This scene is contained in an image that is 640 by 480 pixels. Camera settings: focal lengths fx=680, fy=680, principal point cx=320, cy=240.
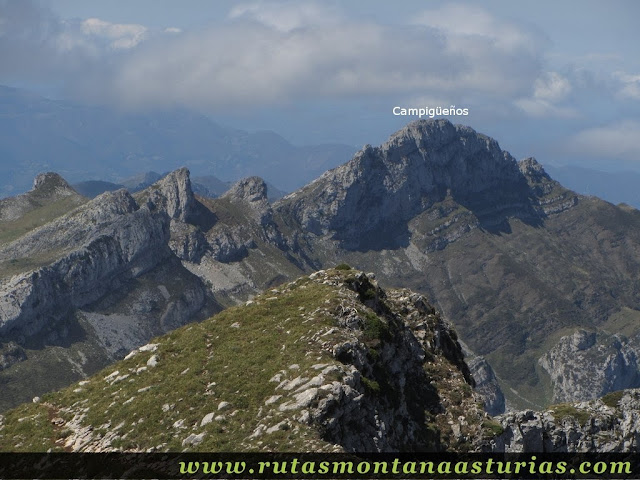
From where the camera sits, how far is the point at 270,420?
43.8m

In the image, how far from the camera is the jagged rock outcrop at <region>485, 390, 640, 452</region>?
6259 centimetres

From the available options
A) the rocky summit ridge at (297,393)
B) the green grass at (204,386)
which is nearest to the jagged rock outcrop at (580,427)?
the rocky summit ridge at (297,393)

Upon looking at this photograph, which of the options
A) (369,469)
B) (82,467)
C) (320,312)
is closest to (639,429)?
(320,312)

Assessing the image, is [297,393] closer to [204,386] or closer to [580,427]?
[204,386]

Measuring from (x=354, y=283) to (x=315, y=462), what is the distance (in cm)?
2712

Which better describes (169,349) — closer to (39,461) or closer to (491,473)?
(39,461)

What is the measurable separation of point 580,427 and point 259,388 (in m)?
40.4

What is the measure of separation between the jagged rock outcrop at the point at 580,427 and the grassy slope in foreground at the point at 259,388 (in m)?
6.73

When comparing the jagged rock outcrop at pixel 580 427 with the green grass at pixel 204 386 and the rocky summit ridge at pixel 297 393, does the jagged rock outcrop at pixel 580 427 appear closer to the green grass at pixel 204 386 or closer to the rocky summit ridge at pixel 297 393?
the rocky summit ridge at pixel 297 393

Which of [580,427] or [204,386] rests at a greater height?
[204,386]

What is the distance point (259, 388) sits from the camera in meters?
47.8

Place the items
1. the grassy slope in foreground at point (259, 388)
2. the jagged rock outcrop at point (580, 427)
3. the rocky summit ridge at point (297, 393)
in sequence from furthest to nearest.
→ the jagged rock outcrop at point (580, 427)
the rocky summit ridge at point (297, 393)
the grassy slope in foreground at point (259, 388)

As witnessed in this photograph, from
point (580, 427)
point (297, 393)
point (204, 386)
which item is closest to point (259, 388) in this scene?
point (297, 393)

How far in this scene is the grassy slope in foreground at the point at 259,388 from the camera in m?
44.4
